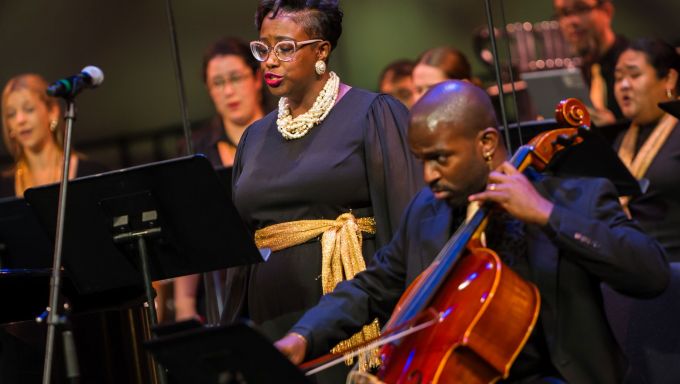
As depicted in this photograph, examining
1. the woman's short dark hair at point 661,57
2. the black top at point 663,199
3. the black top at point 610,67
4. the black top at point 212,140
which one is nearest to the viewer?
the black top at point 663,199

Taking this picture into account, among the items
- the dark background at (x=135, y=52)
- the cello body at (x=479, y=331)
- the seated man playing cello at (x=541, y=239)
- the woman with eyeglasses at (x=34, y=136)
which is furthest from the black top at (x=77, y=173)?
the cello body at (x=479, y=331)

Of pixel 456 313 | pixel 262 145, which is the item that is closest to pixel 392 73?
pixel 262 145

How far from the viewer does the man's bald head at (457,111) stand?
3127 mm

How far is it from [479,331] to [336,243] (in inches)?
52.3

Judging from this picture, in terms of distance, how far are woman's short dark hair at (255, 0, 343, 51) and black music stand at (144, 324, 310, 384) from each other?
179cm

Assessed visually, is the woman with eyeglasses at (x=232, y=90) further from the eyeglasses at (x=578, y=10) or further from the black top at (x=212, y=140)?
the eyeglasses at (x=578, y=10)

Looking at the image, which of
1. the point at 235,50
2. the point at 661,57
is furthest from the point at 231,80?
the point at 661,57

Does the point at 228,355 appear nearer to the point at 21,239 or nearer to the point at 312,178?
the point at 312,178

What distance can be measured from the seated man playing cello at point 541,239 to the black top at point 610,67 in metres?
3.78

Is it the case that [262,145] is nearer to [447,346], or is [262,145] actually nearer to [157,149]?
[447,346]

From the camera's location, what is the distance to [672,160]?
6008 mm

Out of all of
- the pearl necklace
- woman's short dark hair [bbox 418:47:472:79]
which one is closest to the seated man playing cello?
the pearl necklace

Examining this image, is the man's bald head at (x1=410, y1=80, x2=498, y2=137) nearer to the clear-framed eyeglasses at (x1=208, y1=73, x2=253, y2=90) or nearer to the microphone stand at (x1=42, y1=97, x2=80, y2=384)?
the microphone stand at (x1=42, y1=97, x2=80, y2=384)

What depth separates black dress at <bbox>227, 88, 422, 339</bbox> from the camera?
4.13 metres
